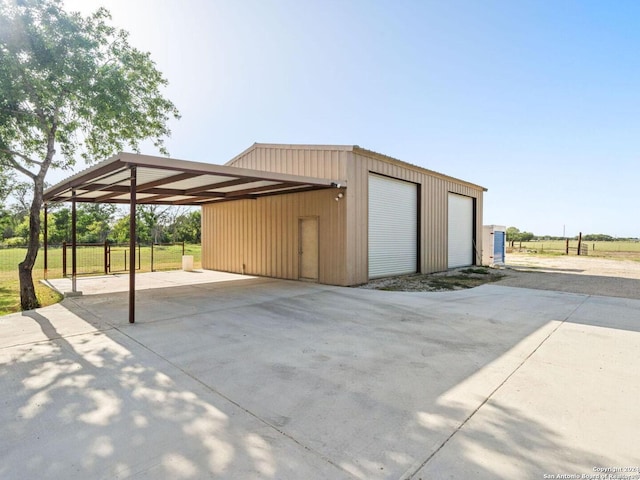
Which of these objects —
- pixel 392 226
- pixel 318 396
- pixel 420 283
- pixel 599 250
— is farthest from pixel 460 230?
pixel 599 250

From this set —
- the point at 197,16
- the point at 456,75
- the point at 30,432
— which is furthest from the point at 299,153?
the point at 30,432

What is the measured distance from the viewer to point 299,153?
10414 millimetres

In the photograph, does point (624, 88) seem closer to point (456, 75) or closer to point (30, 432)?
point (456, 75)

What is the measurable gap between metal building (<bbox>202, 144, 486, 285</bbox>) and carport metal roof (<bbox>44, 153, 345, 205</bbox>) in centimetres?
70

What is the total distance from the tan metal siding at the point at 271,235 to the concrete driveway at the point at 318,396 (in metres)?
3.92

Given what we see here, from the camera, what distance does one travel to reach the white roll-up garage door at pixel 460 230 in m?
15.0

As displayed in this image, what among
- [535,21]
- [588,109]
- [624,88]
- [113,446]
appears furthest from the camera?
[588,109]

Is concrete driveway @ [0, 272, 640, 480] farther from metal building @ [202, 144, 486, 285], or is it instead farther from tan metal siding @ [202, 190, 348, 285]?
metal building @ [202, 144, 486, 285]

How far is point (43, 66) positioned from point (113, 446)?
8.90m

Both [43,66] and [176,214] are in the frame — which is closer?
[43,66]

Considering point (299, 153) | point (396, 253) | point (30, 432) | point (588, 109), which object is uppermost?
point (588, 109)

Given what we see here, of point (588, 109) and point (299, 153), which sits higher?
point (588, 109)

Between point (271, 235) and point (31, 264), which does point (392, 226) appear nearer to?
point (271, 235)

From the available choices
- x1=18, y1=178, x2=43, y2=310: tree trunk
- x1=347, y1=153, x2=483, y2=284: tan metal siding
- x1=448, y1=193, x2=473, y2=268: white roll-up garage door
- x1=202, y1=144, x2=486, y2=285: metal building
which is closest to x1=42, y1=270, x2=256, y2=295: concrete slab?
x1=18, y1=178, x2=43, y2=310: tree trunk
